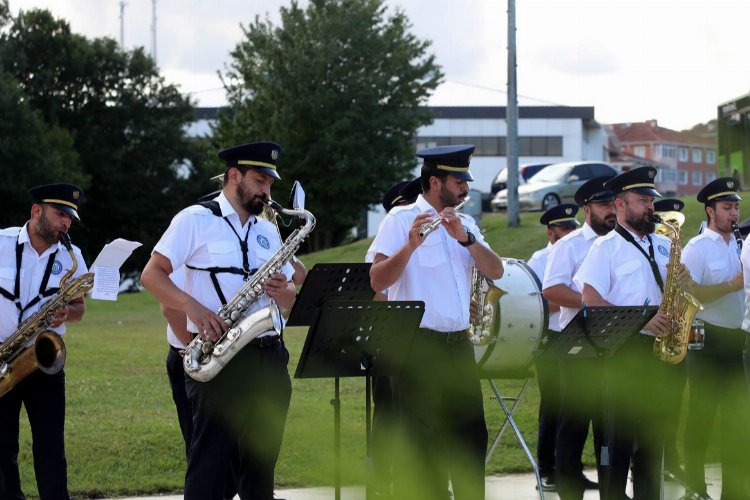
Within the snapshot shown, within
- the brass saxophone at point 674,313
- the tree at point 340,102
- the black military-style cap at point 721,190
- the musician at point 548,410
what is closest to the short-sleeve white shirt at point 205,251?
the brass saxophone at point 674,313

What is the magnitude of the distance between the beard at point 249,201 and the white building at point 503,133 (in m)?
66.5

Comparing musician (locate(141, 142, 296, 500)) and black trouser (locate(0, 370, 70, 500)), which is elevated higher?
musician (locate(141, 142, 296, 500))

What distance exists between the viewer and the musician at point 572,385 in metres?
8.62

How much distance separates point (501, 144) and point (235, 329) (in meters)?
68.4

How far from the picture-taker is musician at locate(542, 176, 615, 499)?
862 cm

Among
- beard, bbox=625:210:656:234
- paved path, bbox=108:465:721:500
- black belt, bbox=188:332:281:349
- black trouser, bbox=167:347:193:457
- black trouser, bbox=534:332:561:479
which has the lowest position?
paved path, bbox=108:465:721:500

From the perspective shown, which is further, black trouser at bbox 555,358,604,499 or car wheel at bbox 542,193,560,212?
car wheel at bbox 542,193,560,212

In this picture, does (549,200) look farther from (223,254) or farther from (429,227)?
(223,254)

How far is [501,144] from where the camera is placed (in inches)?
2904

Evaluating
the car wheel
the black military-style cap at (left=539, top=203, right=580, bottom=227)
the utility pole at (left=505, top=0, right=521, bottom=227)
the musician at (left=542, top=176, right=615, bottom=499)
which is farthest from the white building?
the musician at (left=542, top=176, right=615, bottom=499)

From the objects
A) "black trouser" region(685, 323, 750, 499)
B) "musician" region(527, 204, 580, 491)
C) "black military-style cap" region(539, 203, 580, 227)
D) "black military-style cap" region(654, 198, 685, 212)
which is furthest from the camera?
"black military-style cap" region(654, 198, 685, 212)

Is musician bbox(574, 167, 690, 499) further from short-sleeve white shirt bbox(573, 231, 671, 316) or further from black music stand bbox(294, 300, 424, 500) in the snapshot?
black music stand bbox(294, 300, 424, 500)

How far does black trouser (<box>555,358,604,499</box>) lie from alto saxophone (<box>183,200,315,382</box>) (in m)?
2.98

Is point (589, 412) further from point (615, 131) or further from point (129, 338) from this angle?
point (615, 131)
